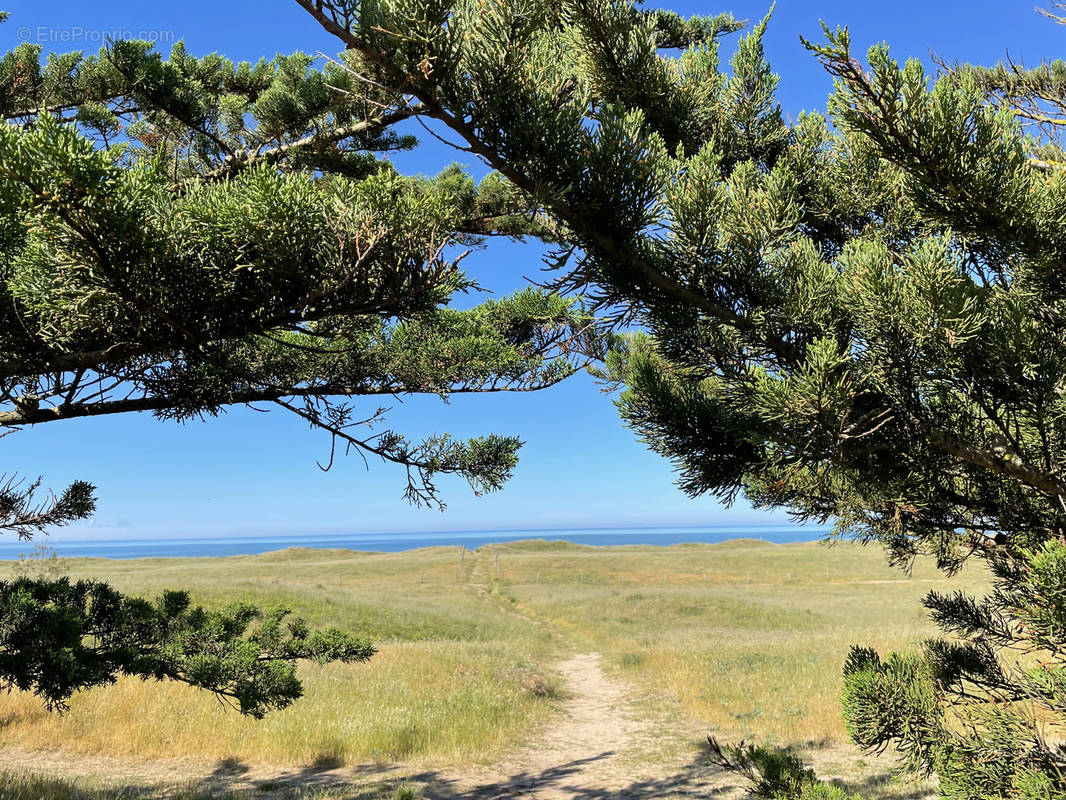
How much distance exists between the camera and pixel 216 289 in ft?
9.67

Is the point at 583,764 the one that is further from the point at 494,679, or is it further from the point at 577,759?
the point at 494,679

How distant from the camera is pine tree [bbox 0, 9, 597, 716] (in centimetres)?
257

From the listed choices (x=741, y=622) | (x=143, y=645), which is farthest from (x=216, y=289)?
(x=741, y=622)

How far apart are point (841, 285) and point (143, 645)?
22.6 feet

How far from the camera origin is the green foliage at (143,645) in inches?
189

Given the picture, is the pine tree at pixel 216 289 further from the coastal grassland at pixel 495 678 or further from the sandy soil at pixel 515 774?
the coastal grassland at pixel 495 678

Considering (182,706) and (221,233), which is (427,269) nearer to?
(221,233)

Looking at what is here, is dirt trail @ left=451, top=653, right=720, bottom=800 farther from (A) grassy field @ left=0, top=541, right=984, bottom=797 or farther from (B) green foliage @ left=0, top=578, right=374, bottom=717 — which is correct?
(B) green foliage @ left=0, top=578, right=374, bottom=717

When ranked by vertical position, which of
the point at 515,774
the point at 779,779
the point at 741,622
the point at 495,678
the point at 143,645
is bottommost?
the point at 741,622

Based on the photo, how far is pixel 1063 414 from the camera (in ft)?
9.50

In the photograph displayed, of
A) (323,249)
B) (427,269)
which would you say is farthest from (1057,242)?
(323,249)

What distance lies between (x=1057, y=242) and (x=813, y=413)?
1394 millimetres

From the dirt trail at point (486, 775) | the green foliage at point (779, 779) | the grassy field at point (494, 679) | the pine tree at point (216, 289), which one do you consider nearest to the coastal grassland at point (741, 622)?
the grassy field at point (494, 679)

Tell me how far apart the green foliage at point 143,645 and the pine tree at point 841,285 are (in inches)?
169
